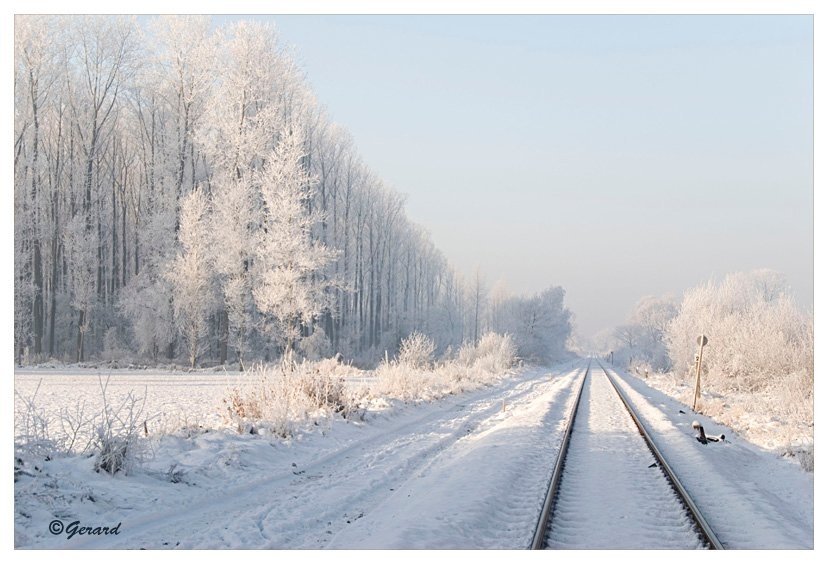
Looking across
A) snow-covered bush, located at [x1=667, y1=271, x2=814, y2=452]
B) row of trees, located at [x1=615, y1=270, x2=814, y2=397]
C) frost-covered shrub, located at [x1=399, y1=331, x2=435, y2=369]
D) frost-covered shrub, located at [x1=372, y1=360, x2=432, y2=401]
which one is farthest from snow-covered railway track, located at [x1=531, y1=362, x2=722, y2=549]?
frost-covered shrub, located at [x1=399, y1=331, x2=435, y2=369]

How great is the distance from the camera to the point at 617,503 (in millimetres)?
8148

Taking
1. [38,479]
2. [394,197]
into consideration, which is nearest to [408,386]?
[38,479]

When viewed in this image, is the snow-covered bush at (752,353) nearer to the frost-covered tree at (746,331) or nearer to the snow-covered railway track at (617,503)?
the frost-covered tree at (746,331)

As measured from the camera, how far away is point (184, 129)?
37.0 m

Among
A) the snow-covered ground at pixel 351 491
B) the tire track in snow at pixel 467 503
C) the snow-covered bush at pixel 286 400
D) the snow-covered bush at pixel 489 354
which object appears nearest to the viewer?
the tire track in snow at pixel 467 503

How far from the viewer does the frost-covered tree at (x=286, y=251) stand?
32375mm

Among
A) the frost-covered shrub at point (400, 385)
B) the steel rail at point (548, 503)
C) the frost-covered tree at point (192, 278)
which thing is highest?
the frost-covered tree at point (192, 278)

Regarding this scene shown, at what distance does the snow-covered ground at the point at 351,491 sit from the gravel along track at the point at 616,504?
1.23 feet

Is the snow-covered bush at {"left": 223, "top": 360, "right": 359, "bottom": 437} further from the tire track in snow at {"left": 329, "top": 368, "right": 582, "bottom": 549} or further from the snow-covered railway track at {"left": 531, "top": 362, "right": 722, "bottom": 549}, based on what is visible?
the snow-covered railway track at {"left": 531, "top": 362, "right": 722, "bottom": 549}

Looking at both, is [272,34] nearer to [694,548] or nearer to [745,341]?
[745,341]

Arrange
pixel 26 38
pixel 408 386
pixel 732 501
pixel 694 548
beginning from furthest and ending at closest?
pixel 26 38 < pixel 408 386 < pixel 732 501 < pixel 694 548

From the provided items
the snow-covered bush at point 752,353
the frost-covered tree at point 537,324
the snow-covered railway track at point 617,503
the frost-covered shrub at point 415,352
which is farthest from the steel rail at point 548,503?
the frost-covered tree at point 537,324

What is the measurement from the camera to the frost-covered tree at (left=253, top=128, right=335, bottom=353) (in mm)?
32375
